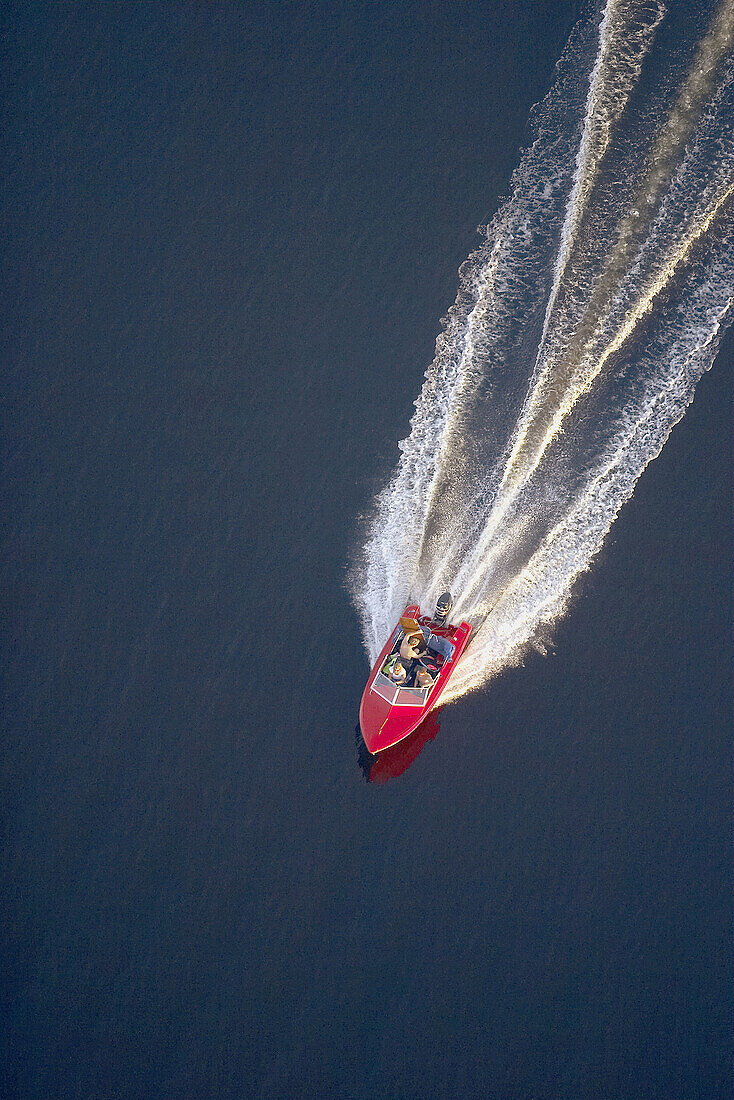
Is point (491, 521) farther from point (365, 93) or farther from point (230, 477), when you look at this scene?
point (365, 93)

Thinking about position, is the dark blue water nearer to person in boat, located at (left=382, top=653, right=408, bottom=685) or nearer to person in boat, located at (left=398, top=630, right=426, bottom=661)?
person in boat, located at (left=382, top=653, right=408, bottom=685)

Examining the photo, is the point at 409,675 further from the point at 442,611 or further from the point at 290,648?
the point at 290,648

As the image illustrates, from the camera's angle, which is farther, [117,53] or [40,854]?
[117,53]

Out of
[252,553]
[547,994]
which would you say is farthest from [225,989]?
[252,553]

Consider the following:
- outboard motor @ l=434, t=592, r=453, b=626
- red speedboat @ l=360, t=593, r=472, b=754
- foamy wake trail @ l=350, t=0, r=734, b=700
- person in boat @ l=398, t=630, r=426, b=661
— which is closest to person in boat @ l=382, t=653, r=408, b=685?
red speedboat @ l=360, t=593, r=472, b=754

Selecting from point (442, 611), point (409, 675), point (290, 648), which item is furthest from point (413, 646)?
point (290, 648)

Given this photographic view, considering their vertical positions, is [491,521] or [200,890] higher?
[491,521]

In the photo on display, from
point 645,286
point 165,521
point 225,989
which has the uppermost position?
point 645,286
